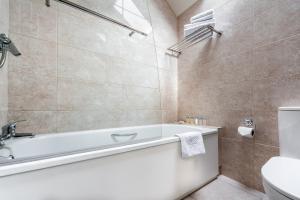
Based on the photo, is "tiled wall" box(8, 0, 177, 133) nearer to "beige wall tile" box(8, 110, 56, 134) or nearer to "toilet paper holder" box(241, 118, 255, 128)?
"beige wall tile" box(8, 110, 56, 134)

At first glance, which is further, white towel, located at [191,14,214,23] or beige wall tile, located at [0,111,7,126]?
white towel, located at [191,14,214,23]

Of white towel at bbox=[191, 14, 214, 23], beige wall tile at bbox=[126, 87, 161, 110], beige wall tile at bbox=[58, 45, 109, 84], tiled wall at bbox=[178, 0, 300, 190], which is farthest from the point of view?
beige wall tile at bbox=[126, 87, 161, 110]

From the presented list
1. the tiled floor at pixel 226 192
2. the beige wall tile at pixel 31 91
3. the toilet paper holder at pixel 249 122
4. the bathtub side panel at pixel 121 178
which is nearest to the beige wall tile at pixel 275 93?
the toilet paper holder at pixel 249 122

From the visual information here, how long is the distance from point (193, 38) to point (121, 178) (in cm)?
184

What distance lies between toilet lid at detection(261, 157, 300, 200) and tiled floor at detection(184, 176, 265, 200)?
1.74ft

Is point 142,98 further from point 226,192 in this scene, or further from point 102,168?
point 226,192

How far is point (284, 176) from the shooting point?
83cm

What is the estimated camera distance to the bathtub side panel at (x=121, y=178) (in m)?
0.72

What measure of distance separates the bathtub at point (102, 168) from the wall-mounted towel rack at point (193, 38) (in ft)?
3.90

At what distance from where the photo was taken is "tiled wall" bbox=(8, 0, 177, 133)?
1355 millimetres

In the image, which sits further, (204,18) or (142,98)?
(142,98)

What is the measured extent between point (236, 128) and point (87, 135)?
60.8 inches

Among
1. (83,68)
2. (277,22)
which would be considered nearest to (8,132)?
(83,68)

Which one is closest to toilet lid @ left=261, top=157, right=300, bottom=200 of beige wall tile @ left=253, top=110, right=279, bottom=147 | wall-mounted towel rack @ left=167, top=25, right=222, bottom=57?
beige wall tile @ left=253, top=110, right=279, bottom=147
